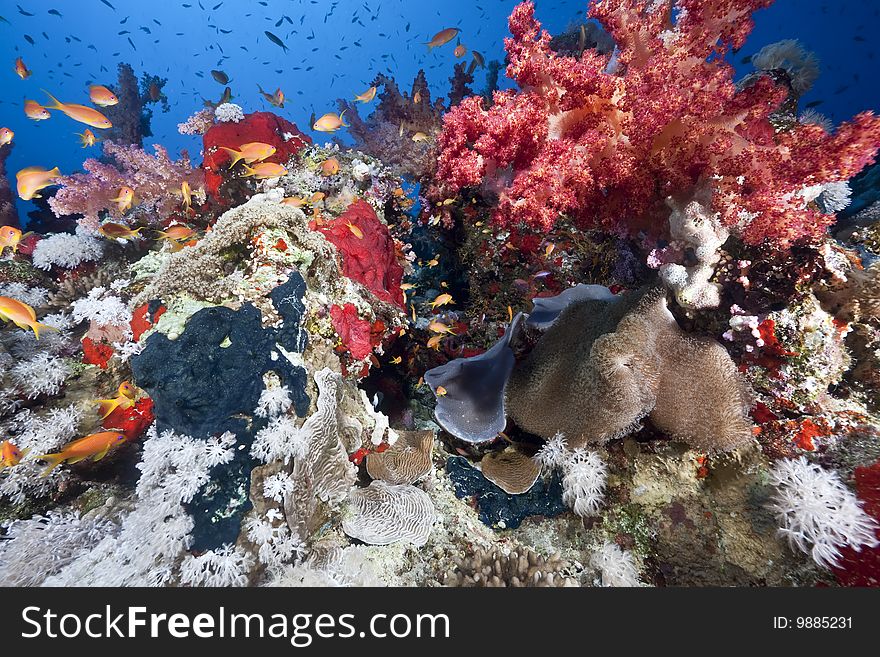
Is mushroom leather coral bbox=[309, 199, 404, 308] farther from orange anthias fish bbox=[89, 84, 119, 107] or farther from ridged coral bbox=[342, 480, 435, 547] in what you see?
orange anthias fish bbox=[89, 84, 119, 107]

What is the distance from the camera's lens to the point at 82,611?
2.03 m

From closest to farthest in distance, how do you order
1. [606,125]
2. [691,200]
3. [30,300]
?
1. [691,200]
2. [606,125]
3. [30,300]

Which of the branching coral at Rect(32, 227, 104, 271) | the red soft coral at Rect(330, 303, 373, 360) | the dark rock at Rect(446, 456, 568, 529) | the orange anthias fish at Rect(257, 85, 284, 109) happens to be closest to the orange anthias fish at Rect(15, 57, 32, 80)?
the branching coral at Rect(32, 227, 104, 271)

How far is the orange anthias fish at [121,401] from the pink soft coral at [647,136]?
338cm

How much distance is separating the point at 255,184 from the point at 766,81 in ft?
19.6

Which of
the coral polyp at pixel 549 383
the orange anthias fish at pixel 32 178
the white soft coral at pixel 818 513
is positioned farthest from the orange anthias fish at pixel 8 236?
the white soft coral at pixel 818 513

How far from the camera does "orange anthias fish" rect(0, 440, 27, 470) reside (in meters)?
2.80

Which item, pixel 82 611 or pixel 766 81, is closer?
pixel 82 611

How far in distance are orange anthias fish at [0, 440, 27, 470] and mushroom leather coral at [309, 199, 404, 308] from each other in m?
2.81

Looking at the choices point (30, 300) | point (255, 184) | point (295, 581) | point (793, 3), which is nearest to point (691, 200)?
point (295, 581)

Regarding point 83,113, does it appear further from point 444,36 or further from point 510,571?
point 510,571

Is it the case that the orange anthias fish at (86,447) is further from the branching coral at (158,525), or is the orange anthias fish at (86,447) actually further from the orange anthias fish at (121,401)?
the orange anthias fish at (121,401)

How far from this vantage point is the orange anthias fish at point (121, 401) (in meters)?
3.17

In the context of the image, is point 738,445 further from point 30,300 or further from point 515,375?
point 30,300
